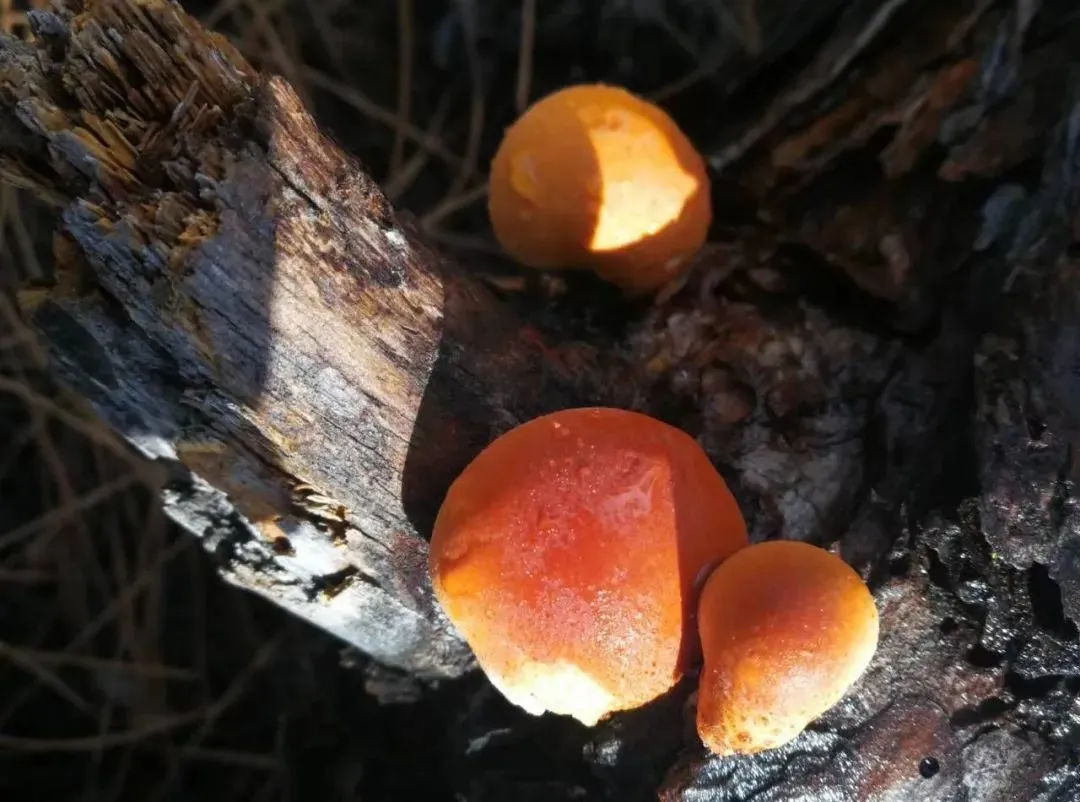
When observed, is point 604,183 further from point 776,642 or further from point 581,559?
point 776,642

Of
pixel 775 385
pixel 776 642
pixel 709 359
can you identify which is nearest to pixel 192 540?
pixel 709 359

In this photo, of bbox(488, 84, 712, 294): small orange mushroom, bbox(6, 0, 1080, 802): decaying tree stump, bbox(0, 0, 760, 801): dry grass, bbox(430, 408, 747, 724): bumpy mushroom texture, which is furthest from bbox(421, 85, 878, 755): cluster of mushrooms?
bbox(0, 0, 760, 801): dry grass

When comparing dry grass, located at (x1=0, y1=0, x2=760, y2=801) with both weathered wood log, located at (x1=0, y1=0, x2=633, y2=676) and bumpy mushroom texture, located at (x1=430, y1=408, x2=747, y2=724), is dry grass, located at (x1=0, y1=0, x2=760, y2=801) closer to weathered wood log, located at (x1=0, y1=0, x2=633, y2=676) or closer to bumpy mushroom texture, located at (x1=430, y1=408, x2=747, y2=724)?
weathered wood log, located at (x1=0, y1=0, x2=633, y2=676)

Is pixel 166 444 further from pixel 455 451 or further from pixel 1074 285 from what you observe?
pixel 1074 285

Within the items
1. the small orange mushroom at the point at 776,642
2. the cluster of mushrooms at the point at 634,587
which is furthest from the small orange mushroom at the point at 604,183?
the small orange mushroom at the point at 776,642

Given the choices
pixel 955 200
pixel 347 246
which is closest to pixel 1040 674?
pixel 955 200

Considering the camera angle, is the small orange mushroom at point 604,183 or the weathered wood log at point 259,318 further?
the small orange mushroom at point 604,183

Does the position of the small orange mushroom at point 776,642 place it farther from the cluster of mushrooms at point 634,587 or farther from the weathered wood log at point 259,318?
the weathered wood log at point 259,318
